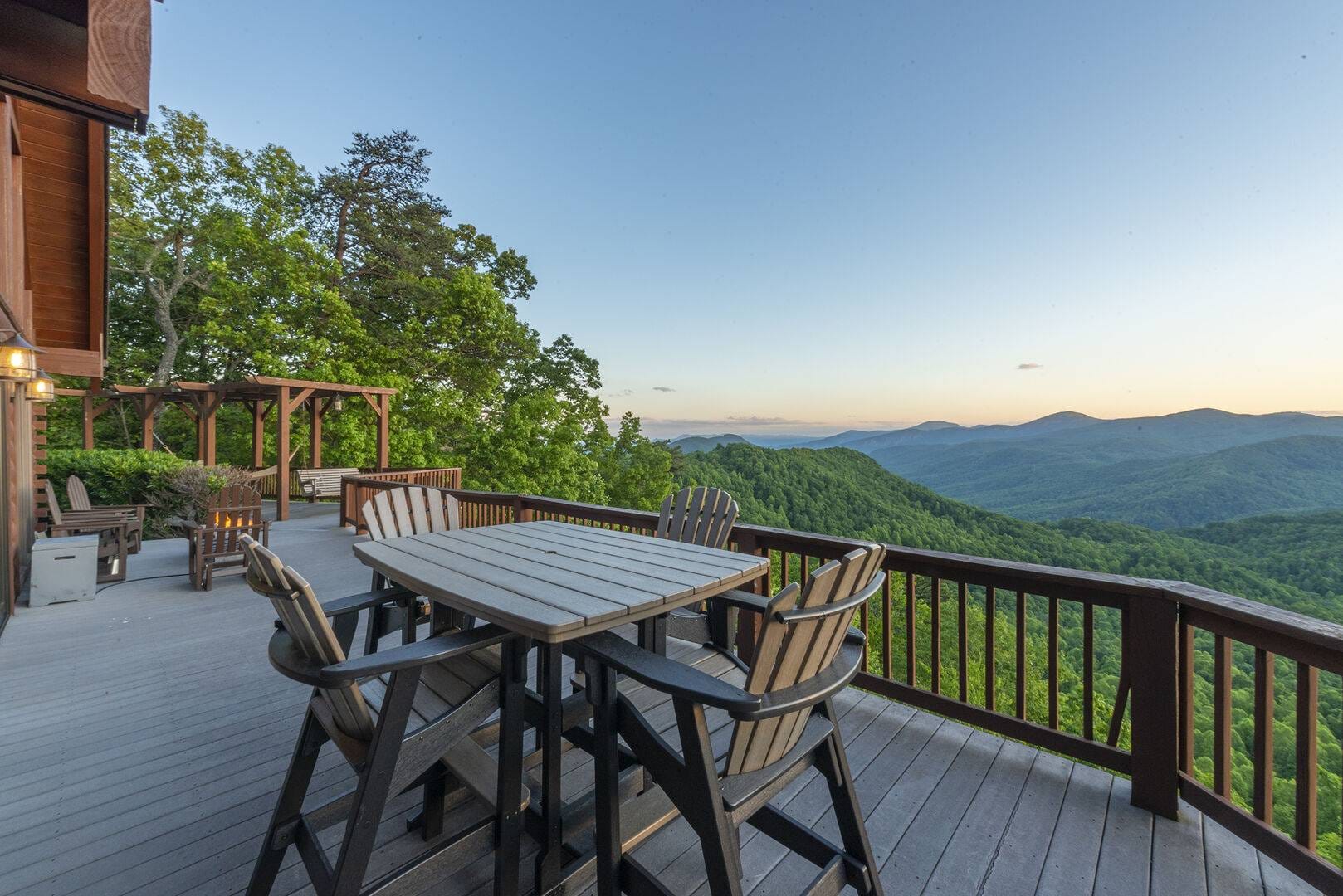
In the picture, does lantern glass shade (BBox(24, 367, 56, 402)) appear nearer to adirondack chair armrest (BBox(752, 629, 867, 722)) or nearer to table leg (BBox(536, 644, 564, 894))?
table leg (BBox(536, 644, 564, 894))

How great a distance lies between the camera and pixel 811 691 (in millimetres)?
1258

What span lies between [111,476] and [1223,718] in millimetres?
12018

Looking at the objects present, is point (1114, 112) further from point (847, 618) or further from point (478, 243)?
point (478, 243)

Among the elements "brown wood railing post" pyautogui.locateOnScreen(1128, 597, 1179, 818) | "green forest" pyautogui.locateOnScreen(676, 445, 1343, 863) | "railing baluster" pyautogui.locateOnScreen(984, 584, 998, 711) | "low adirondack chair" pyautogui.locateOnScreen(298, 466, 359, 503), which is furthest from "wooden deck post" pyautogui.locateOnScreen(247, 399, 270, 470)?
"brown wood railing post" pyautogui.locateOnScreen(1128, 597, 1179, 818)

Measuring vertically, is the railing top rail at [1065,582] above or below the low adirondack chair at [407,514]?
below

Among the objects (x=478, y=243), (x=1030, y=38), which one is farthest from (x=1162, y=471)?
(x=478, y=243)

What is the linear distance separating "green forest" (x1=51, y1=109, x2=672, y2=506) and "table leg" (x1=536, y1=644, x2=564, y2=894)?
14279 millimetres

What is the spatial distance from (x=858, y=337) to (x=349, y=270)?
48.6ft

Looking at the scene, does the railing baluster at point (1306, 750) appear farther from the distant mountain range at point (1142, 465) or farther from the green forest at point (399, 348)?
the distant mountain range at point (1142, 465)

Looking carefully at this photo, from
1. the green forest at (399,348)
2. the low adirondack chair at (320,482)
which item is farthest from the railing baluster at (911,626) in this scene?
the low adirondack chair at (320,482)

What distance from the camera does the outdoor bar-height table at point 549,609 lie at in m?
1.42

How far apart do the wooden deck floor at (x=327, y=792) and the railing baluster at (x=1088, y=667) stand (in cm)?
23

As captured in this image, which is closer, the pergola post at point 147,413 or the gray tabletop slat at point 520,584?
the gray tabletop slat at point 520,584

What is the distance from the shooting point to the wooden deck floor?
1616mm
